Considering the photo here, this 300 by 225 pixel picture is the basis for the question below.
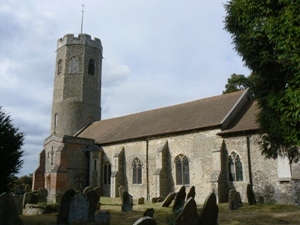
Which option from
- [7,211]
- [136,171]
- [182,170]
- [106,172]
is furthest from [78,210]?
[106,172]

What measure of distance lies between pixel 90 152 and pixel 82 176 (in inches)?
90.8

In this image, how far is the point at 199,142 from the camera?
2189 cm

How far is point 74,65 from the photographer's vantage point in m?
37.2

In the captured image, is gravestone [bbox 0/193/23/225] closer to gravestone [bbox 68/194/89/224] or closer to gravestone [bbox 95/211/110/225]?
gravestone [bbox 68/194/89/224]

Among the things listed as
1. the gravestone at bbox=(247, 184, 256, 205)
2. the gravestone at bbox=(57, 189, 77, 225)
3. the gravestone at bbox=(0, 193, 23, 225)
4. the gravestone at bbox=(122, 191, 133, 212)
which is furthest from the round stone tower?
the gravestone at bbox=(0, 193, 23, 225)

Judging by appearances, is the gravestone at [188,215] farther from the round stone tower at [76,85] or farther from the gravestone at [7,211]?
the round stone tower at [76,85]

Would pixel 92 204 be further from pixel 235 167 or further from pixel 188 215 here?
pixel 235 167

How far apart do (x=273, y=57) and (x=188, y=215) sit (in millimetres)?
8611

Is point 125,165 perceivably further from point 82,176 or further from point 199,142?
point 199,142

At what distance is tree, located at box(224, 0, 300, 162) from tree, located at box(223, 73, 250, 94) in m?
21.9

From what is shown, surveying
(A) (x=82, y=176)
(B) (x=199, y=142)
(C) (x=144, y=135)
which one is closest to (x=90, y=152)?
(A) (x=82, y=176)

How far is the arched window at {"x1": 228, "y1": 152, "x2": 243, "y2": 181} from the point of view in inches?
777

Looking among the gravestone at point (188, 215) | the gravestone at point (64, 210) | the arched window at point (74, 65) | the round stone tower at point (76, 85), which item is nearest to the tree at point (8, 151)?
the gravestone at point (64, 210)

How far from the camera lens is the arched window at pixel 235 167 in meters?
19.7
